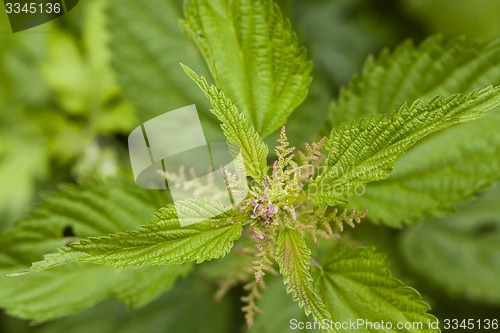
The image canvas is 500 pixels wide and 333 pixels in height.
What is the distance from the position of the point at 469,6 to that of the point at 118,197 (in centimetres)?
170

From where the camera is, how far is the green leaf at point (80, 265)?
143 centimetres

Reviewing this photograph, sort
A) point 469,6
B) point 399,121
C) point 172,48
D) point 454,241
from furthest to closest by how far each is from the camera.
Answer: point 469,6, point 454,241, point 172,48, point 399,121

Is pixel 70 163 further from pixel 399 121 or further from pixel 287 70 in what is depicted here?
pixel 399 121

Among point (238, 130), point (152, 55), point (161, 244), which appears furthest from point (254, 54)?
point (161, 244)

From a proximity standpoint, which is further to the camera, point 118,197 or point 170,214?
point 118,197

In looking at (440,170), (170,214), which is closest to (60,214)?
(170,214)

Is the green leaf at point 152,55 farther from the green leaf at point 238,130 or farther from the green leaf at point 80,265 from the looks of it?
the green leaf at point 238,130

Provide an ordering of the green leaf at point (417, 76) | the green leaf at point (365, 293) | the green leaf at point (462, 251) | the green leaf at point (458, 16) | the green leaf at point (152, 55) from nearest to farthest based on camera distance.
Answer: the green leaf at point (365, 293), the green leaf at point (417, 76), the green leaf at point (152, 55), the green leaf at point (462, 251), the green leaf at point (458, 16)

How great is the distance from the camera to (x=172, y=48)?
64.2 inches

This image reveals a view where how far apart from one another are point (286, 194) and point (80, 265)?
2.13ft

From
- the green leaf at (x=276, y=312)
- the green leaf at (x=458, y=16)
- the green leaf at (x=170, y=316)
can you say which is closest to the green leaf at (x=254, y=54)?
the green leaf at (x=276, y=312)

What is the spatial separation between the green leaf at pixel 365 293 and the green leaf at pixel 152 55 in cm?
59

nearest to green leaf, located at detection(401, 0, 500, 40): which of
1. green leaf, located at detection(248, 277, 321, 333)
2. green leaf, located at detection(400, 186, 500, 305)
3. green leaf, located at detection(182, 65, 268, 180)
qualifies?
green leaf, located at detection(400, 186, 500, 305)

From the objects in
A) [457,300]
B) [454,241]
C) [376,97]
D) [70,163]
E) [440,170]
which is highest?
[70,163]
